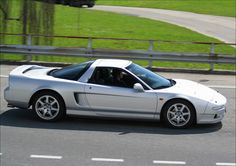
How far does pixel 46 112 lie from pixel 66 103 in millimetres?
441

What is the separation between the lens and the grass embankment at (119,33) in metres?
21.4

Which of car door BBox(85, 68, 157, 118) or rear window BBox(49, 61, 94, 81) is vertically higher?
rear window BBox(49, 61, 94, 81)

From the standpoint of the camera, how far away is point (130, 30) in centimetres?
2966

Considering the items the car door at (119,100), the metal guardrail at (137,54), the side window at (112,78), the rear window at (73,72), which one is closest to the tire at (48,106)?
the rear window at (73,72)

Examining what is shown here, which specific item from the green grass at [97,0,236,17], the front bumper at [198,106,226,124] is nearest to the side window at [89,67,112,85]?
the front bumper at [198,106,226,124]

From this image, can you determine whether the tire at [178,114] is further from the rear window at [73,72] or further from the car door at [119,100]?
the rear window at [73,72]

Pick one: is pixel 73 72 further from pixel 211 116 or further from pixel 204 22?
pixel 204 22

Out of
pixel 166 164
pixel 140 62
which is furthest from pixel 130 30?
pixel 166 164

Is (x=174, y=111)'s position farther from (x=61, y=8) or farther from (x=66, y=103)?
(x=61, y=8)

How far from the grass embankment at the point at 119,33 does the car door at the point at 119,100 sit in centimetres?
906

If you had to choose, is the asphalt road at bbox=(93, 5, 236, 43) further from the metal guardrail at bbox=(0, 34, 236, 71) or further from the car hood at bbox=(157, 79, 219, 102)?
the car hood at bbox=(157, 79, 219, 102)

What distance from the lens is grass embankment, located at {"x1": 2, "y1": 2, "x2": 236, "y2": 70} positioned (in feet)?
70.1

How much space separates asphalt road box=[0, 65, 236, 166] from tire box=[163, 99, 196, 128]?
0.51ft

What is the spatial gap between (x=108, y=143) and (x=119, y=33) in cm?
1913
